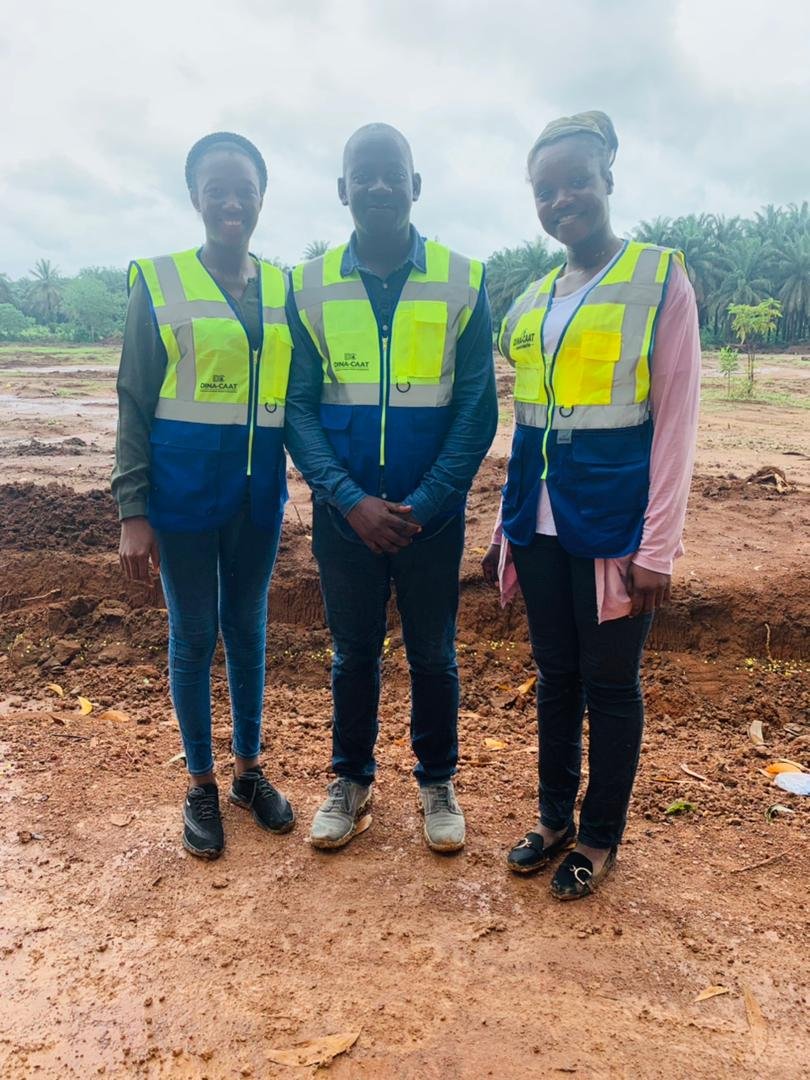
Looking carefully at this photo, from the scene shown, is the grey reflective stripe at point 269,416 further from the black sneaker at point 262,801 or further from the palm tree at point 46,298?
the palm tree at point 46,298

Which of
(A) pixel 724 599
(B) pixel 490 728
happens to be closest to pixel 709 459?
(A) pixel 724 599

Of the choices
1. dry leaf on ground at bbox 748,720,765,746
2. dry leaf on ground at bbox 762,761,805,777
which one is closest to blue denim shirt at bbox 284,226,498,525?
dry leaf on ground at bbox 762,761,805,777

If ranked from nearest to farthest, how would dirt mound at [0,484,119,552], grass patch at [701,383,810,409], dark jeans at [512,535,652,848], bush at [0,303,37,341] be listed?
dark jeans at [512,535,652,848]
dirt mound at [0,484,119,552]
grass patch at [701,383,810,409]
bush at [0,303,37,341]

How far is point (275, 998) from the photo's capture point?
196cm

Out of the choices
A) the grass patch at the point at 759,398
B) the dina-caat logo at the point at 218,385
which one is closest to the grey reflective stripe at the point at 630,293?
the dina-caat logo at the point at 218,385

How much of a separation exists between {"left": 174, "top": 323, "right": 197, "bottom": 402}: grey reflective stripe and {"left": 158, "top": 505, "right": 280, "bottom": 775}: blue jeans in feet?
1.40

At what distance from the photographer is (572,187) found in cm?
212

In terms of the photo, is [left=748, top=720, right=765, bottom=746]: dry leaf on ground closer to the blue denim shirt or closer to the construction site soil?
the construction site soil

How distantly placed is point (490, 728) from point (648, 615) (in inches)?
66.1

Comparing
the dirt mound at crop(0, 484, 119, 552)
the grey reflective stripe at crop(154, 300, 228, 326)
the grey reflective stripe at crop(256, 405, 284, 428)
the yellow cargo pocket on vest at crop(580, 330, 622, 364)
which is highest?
the grey reflective stripe at crop(154, 300, 228, 326)

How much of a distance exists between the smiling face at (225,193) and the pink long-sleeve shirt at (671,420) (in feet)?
4.36

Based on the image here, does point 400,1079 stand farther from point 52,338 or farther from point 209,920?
point 52,338

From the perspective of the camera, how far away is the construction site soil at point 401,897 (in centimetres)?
184

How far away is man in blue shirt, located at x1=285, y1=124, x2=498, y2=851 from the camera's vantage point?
233 cm
